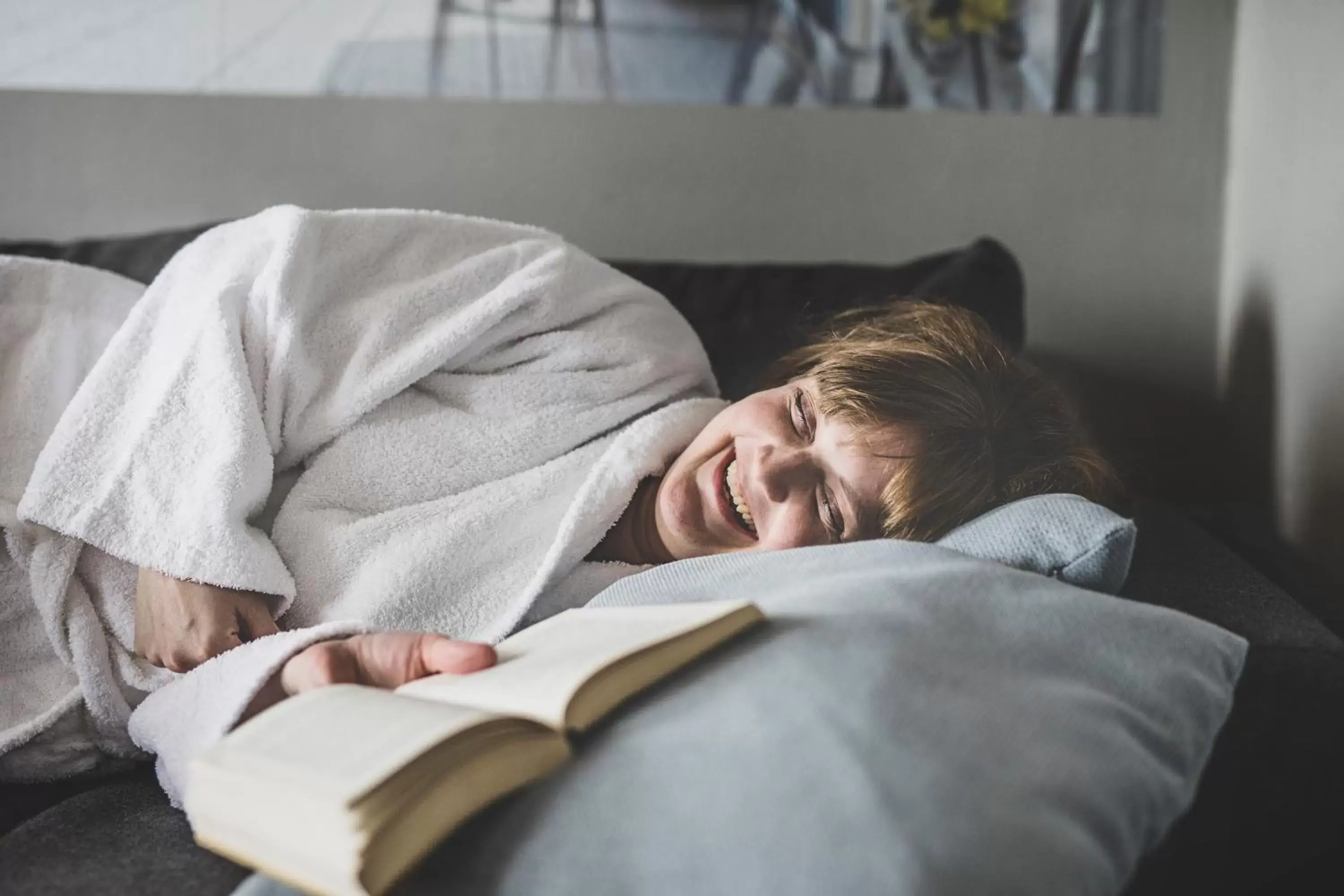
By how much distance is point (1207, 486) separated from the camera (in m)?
1.74

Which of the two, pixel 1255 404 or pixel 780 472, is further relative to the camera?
pixel 1255 404

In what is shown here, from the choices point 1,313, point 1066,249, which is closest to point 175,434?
point 1,313

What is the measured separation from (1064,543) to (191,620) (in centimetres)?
76

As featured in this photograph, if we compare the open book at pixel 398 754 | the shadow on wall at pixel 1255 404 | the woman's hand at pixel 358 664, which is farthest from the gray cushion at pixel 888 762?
the shadow on wall at pixel 1255 404

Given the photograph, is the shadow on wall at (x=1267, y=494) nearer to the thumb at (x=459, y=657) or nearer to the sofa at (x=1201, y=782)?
the sofa at (x=1201, y=782)

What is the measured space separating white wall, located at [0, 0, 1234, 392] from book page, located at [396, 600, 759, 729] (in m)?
1.09

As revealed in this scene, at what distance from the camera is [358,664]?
85 centimetres

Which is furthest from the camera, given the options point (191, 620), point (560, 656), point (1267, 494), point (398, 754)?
point (1267, 494)

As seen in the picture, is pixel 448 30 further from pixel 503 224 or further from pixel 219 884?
pixel 219 884

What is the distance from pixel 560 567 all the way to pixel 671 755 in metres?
0.45

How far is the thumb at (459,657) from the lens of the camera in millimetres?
761

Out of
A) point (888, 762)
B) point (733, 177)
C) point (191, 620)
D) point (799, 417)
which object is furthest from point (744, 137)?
point (888, 762)

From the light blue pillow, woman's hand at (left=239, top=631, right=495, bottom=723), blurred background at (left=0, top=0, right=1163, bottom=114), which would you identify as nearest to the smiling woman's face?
the light blue pillow

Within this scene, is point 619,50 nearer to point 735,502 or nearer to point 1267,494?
point 735,502
